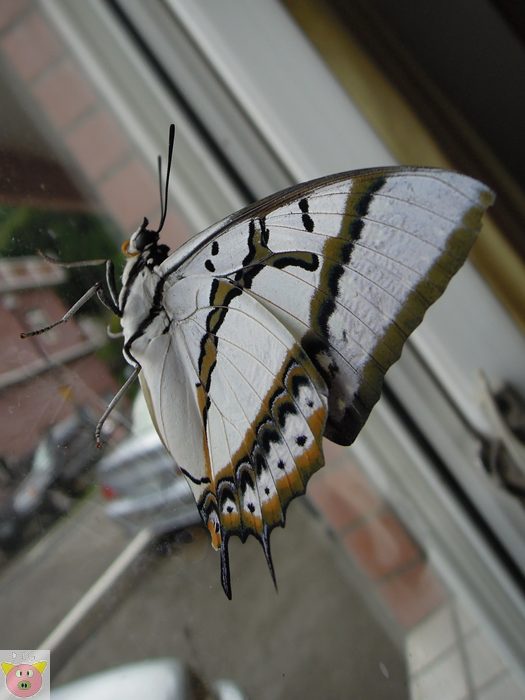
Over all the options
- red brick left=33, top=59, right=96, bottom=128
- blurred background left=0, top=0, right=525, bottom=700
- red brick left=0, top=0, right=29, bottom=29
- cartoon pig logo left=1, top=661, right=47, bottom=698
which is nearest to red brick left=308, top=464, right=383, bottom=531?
blurred background left=0, top=0, right=525, bottom=700

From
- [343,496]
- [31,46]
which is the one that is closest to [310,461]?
[343,496]

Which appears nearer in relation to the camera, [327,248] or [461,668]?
[327,248]

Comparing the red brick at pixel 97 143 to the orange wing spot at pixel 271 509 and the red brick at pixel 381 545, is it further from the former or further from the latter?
the red brick at pixel 381 545

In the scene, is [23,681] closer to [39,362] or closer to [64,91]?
[39,362]

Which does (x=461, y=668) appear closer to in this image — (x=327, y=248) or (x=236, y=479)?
(x=236, y=479)

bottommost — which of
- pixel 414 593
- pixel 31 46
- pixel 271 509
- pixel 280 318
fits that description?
pixel 414 593

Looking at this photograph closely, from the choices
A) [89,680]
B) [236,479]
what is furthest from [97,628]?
[236,479]

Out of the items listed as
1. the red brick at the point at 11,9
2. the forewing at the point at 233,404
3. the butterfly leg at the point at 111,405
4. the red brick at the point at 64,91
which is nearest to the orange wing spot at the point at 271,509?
the forewing at the point at 233,404
